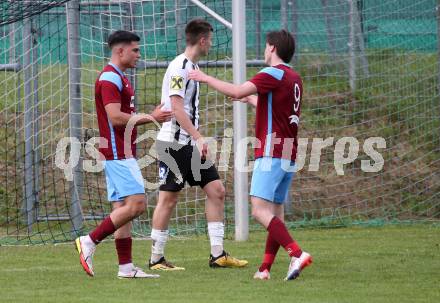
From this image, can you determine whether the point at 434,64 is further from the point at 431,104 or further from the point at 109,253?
the point at 109,253

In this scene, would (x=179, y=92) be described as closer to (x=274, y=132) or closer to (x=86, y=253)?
(x=274, y=132)

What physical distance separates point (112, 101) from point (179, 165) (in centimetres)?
128

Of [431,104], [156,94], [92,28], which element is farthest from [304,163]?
[92,28]

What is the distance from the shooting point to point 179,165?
9.53 meters

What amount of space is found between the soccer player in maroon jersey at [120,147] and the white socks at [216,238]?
92 cm

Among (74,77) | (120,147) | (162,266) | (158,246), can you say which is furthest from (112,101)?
(74,77)

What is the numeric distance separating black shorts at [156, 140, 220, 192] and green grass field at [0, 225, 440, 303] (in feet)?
2.57

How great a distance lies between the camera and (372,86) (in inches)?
597

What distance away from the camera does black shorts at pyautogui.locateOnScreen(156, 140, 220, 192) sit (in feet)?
31.2

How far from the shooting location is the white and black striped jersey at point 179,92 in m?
9.20

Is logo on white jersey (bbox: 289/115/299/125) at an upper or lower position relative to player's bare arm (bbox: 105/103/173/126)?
lower

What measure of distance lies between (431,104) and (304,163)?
205cm

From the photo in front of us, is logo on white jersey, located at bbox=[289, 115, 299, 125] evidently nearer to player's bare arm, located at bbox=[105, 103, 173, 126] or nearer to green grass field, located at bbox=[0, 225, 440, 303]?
player's bare arm, located at bbox=[105, 103, 173, 126]

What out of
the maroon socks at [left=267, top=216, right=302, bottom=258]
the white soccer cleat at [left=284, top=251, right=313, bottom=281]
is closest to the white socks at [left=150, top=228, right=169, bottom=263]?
the maroon socks at [left=267, top=216, right=302, bottom=258]
